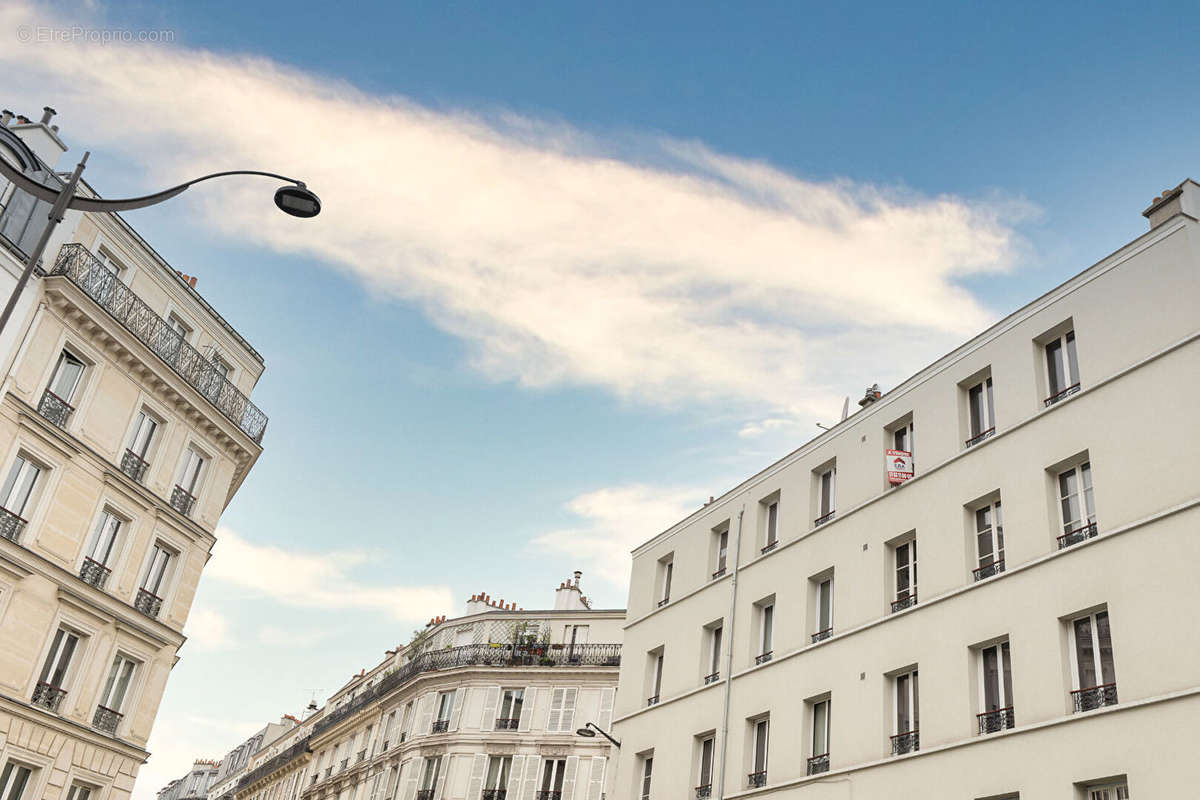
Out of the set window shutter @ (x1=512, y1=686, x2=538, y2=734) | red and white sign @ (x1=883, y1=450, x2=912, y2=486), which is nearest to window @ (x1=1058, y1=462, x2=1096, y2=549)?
red and white sign @ (x1=883, y1=450, x2=912, y2=486)

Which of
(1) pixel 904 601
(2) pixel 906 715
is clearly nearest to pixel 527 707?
(1) pixel 904 601

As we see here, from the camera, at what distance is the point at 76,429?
944 inches

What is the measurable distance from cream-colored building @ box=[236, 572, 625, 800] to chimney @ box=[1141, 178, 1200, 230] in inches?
1116

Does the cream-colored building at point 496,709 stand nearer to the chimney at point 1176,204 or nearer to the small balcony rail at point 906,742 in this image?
the small balcony rail at point 906,742

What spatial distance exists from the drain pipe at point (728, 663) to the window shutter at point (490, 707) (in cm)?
1965

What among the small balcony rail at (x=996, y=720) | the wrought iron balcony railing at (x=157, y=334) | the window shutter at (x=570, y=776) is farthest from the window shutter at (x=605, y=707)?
the small balcony rail at (x=996, y=720)

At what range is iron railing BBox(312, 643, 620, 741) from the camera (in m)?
41.7

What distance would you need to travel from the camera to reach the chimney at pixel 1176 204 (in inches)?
677

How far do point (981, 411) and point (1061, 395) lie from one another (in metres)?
2.06

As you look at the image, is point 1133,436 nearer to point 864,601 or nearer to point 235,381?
point 864,601

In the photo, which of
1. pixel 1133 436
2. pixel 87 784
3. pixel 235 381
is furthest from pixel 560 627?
pixel 1133 436

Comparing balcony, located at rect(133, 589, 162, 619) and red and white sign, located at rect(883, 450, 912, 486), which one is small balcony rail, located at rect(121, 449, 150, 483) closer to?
balcony, located at rect(133, 589, 162, 619)

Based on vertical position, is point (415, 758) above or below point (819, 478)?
below

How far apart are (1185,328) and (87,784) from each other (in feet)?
79.4
